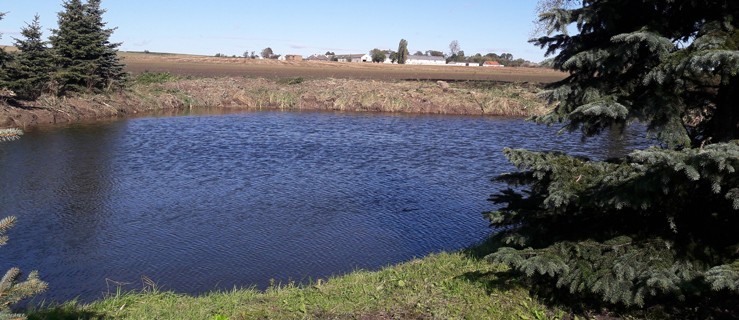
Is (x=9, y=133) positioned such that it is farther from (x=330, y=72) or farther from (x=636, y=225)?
(x=330, y=72)

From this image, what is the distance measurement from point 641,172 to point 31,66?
91.6 feet

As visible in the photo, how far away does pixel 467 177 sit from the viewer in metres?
17.4

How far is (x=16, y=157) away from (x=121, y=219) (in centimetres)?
827

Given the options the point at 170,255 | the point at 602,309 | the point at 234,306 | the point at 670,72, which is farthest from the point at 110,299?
the point at 670,72

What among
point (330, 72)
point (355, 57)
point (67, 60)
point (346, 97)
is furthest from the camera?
point (355, 57)

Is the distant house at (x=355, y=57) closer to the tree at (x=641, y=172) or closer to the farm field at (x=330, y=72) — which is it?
the farm field at (x=330, y=72)

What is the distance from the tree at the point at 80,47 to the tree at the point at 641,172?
26795 millimetres

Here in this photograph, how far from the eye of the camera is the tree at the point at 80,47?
1151 inches

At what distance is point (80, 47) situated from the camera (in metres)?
30.0

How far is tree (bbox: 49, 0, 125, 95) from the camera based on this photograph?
1151 inches

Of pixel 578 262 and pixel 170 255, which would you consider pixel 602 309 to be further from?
pixel 170 255

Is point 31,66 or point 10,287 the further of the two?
point 31,66

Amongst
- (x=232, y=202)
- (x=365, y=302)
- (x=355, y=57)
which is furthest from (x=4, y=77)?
(x=355, y=57)

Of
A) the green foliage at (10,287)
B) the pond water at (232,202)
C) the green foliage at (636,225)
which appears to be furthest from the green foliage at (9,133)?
the pond water at (232,202)
